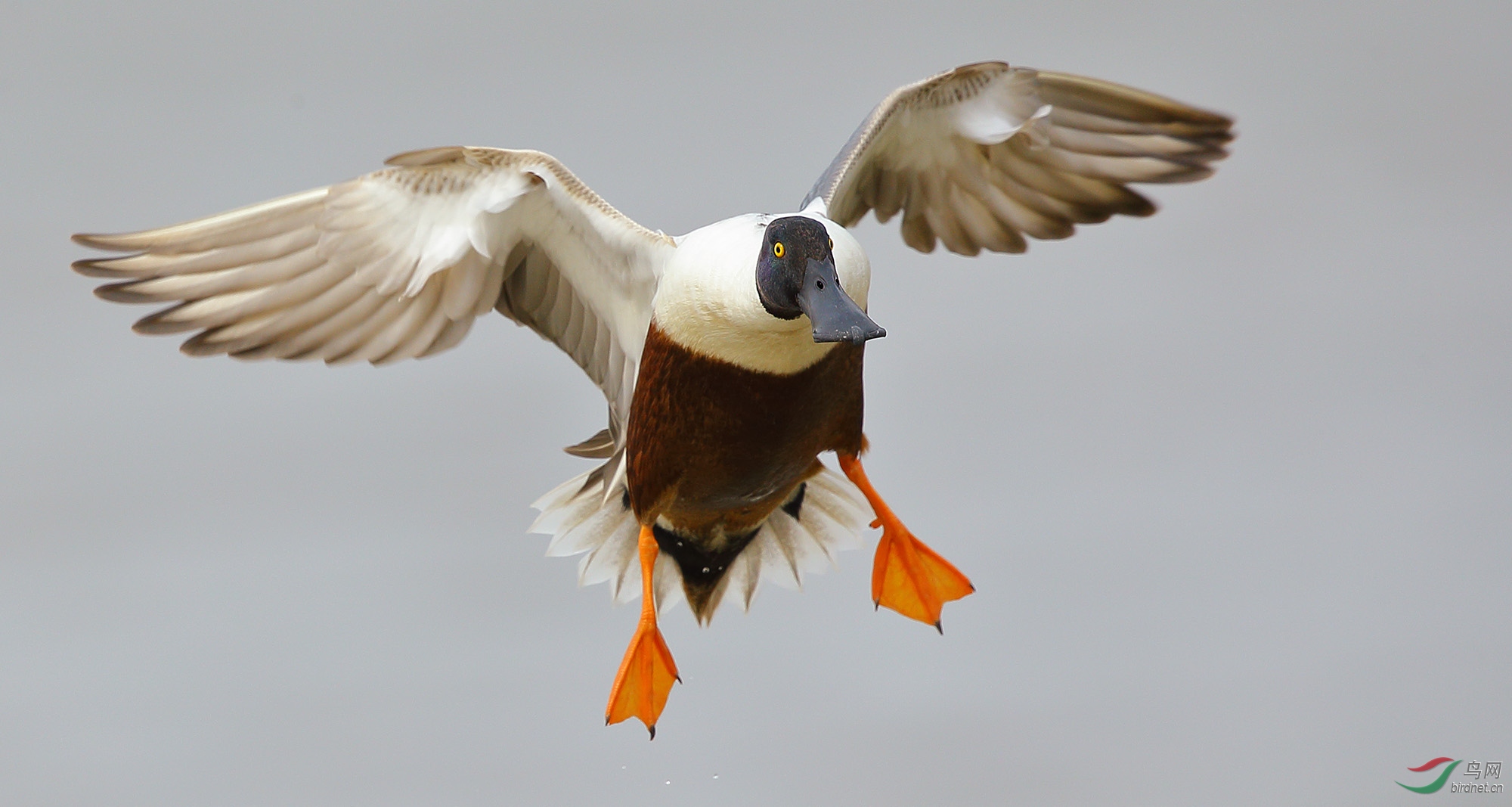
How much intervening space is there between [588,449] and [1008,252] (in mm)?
1214

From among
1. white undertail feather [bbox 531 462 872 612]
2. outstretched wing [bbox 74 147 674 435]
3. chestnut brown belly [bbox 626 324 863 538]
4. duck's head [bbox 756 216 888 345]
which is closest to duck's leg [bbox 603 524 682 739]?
chestnut brown belly [bbox 626 324 863 538]

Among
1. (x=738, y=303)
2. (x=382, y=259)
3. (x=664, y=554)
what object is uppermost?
(x=382, y=259)

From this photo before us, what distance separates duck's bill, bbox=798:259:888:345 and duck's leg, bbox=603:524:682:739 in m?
0.79

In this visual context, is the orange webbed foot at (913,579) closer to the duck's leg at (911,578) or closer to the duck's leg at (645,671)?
the duck's leg at (911,578)

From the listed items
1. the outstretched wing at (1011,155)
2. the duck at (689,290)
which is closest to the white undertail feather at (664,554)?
the duck at (689,290)

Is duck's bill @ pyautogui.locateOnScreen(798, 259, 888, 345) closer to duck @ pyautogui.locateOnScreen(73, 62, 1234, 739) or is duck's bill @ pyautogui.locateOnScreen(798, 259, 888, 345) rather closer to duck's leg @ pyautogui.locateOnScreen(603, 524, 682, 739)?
duck @ pyautogui.locateOnScreen(73, 62, 1234, 739)

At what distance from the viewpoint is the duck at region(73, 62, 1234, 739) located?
9.64 feet

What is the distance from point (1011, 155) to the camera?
12.4ft

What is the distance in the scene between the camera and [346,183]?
314 centimetres

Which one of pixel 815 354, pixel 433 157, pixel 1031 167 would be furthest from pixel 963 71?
pixel 433 157

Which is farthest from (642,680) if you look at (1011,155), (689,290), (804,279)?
(1011,155)

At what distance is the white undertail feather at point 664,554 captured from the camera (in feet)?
11.8

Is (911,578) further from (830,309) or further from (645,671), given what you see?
(830,309)

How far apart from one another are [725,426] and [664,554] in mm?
711
